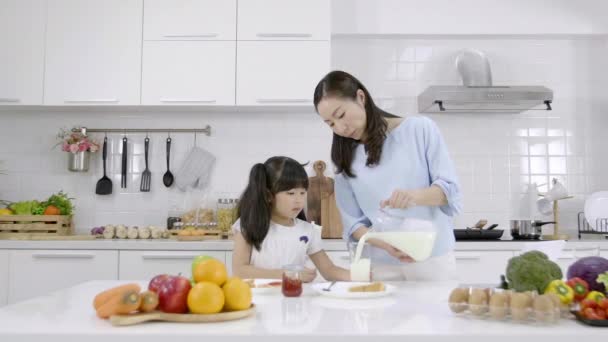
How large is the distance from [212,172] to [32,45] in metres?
1.34

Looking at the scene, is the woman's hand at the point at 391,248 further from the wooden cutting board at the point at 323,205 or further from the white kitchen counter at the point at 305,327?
the wooden cutting board at the point at 323,205

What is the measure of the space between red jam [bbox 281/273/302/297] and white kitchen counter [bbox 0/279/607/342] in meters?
0.12

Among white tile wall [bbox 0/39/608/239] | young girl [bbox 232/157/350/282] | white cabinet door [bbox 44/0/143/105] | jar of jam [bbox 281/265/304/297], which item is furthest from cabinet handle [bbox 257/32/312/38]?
jar of jam [bbox 281/265/304/297]

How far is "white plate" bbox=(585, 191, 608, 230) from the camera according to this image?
3.51m

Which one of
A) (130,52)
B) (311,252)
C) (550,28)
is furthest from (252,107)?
(550,28)

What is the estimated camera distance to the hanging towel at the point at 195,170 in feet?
12.4

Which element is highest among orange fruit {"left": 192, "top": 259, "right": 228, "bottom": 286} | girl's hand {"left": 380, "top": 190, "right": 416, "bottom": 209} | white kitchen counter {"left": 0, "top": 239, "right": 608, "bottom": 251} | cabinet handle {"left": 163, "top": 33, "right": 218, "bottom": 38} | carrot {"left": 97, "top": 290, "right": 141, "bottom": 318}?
cabinet handle {"left": 163, "top": 33, "right": 218, "bottom": 38}

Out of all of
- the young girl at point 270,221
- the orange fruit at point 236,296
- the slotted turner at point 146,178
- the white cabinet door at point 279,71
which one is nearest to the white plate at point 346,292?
the orange fruit at point 236,296

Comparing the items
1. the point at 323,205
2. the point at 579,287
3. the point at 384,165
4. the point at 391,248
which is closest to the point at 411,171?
the point at 384,165

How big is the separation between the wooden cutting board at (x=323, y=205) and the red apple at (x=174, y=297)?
2291 mm

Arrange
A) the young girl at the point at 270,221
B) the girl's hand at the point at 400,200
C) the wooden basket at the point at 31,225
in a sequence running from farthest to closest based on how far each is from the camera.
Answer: the wooden basket at the point at 31,225, the young girl at the point at 270,221, the girl's hand at the point at 400,200

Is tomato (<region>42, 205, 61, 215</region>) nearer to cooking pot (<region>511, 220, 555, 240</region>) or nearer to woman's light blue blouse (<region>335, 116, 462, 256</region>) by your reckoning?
woman's light blue blouse (<region>335, 116, 462, 256</region>)

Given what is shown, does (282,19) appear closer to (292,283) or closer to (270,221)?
(270,221)

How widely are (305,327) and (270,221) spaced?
128 centimetres
